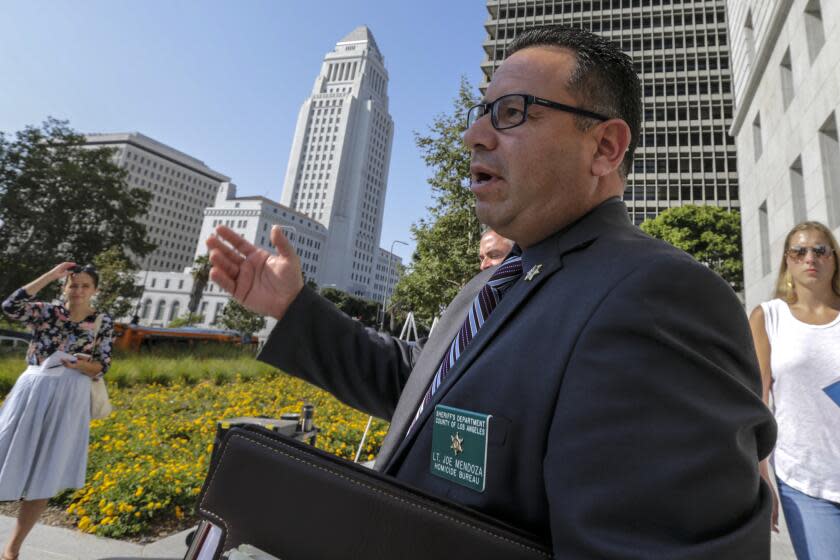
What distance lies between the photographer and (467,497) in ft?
3.31

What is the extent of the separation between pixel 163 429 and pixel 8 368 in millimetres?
6855

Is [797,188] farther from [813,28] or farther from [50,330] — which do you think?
[50,330]

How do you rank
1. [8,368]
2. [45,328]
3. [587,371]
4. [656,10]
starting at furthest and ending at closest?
1. [656,10]
2. [8,368]
3. [45,328]
4. [587,371]

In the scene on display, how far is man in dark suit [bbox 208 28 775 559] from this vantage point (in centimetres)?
79

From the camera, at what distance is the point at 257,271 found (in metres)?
1.88

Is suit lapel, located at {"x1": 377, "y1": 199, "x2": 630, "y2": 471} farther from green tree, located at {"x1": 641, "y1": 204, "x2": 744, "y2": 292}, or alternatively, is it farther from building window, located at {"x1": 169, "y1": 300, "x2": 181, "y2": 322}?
building window, located at {"x1": 169, "y1": 300, "x2": 181, "y2": 322}

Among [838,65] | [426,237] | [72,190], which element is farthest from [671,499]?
[72,190]

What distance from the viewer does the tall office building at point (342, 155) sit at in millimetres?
121188

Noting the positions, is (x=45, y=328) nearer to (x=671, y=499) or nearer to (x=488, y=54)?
(x=671, y=499)

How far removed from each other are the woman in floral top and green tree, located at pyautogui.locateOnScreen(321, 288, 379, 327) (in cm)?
7144

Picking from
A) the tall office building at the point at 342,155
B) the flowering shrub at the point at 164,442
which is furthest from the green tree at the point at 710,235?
the tall office building at the point at 342,155

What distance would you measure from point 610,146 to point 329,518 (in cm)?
142

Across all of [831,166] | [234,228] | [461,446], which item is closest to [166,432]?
[461,446]

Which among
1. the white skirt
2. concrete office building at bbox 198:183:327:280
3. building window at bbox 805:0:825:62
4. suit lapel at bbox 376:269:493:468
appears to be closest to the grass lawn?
the white skirt
